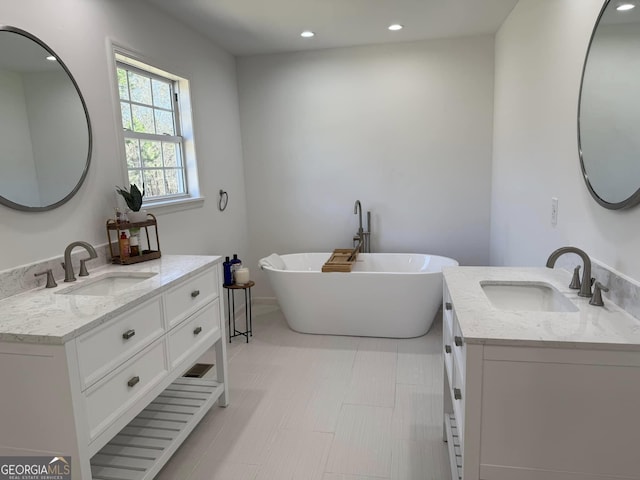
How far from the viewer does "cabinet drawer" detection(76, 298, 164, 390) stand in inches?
56.5

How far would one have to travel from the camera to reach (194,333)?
2211 millimetres

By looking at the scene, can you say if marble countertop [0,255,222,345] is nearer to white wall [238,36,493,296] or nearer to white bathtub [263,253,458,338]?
white bathtub [263,253,458,338]

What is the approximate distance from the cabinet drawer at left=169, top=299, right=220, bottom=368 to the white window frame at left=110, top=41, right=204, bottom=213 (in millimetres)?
902

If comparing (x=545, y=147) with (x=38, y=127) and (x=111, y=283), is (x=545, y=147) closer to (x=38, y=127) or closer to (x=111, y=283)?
(x=111, y=283)

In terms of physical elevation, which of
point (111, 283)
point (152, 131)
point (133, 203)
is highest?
point (152, 131)

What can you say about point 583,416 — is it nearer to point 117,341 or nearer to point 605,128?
point 605,128

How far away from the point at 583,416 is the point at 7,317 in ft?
6.29

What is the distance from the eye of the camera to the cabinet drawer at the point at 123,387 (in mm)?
1482

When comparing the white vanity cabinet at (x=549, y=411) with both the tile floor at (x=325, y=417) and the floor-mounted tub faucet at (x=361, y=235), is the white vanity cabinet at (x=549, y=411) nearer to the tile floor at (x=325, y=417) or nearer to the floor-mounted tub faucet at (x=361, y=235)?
the tile floor at (x=325, y=417)

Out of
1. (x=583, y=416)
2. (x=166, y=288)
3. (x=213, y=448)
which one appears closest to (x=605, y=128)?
(x=583, y=416)

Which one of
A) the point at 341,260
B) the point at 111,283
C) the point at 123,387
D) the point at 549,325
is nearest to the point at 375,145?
the point at 341,260

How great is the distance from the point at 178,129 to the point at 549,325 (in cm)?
300

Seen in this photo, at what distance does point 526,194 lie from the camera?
270 cm

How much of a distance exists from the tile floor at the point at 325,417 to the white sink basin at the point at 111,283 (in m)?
0.91
